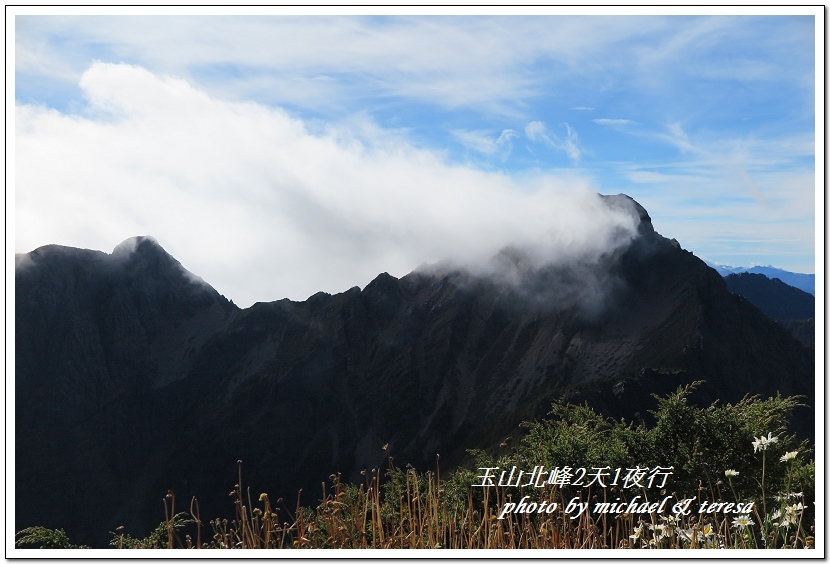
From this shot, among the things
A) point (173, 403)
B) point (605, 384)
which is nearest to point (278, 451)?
point (173, 403)

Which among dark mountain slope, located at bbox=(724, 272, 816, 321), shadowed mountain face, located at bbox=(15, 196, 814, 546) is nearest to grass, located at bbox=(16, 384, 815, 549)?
shadowed mountain face, located at bbox=(15, 196, 814, 546)

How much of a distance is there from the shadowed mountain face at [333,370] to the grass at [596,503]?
4524 inches

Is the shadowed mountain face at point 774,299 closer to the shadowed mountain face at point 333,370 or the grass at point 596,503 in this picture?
the shadowed mountain face at point 333,370

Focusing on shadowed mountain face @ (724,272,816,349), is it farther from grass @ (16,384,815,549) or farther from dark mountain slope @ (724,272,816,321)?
grass @ (16,384,815,549)

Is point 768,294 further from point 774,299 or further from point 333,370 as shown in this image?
point 333,370

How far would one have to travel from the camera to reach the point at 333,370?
Answer: 182750mm

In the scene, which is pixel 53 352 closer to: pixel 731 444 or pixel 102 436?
pixel 102 436

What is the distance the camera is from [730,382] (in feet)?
462

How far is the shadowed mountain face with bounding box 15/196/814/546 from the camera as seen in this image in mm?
145125

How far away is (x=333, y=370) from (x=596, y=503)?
585 ft

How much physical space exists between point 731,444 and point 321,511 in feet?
19.9

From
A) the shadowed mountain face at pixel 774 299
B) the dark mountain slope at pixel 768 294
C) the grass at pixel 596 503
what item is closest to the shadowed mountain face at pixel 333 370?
the shadowed mountain face at pixel 774 299

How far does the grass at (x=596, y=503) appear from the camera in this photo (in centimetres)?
630

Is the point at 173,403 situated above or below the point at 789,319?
below
